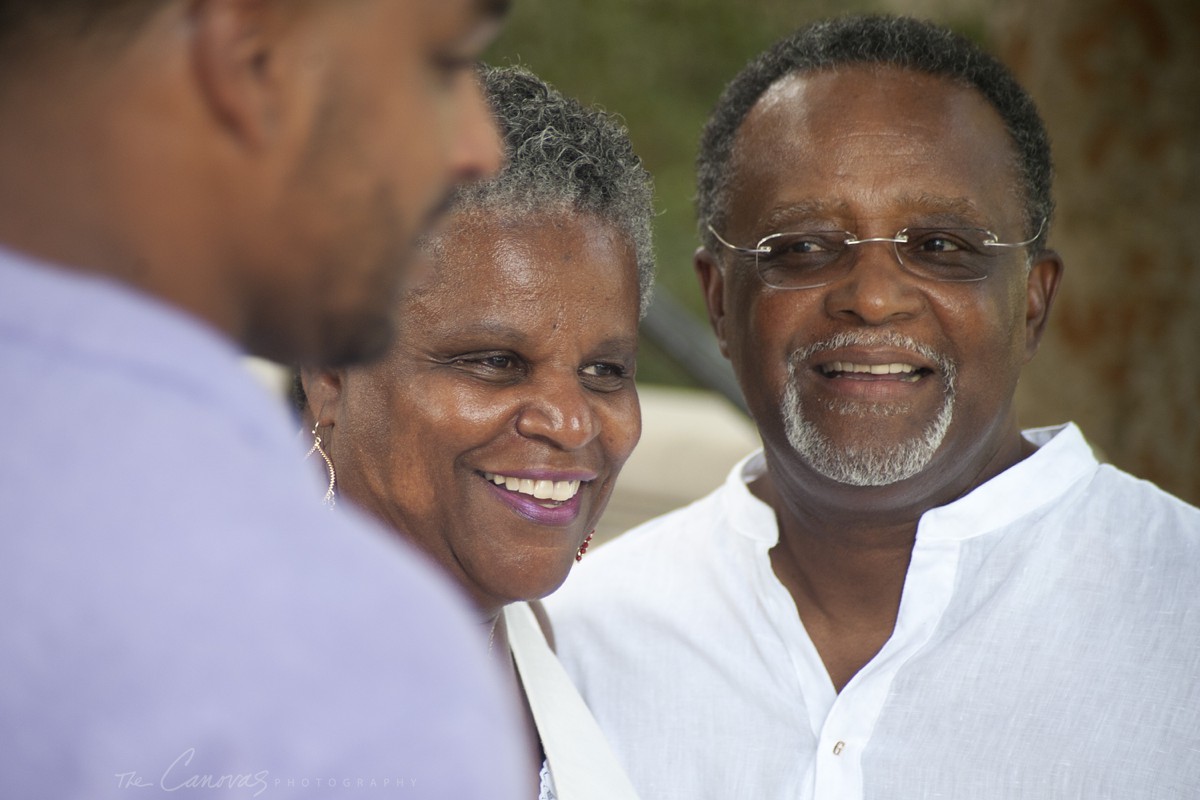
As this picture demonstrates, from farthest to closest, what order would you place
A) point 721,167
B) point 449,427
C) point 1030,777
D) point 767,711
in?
point 721,167
point 767,711
point 1030,777
point 449,427

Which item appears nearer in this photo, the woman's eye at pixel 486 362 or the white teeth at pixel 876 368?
the woman's eye at pixel 486 362

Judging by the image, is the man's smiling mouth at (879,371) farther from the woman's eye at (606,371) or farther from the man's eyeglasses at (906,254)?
the woman's eye at (606,371)

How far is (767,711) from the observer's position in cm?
262

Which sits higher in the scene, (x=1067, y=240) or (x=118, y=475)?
(x=1067, y=240)

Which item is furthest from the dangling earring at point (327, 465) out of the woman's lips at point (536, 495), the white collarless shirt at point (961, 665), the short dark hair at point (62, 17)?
the short dark hair at point (62, 17)

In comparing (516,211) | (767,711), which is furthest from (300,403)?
(767,711)

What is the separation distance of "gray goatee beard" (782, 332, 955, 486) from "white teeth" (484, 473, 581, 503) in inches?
25.8

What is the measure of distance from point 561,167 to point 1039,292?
1270mm

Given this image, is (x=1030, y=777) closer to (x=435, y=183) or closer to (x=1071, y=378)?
(x=435, y=183)

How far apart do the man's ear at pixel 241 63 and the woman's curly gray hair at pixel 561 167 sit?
1.30 metres

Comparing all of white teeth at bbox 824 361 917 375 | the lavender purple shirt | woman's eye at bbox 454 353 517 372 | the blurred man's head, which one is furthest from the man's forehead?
the lavender purple shirt

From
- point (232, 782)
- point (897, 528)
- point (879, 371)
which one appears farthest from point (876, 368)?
point (232, 782)

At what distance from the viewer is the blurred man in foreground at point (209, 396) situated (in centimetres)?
78

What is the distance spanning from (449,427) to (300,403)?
0.42 metres
